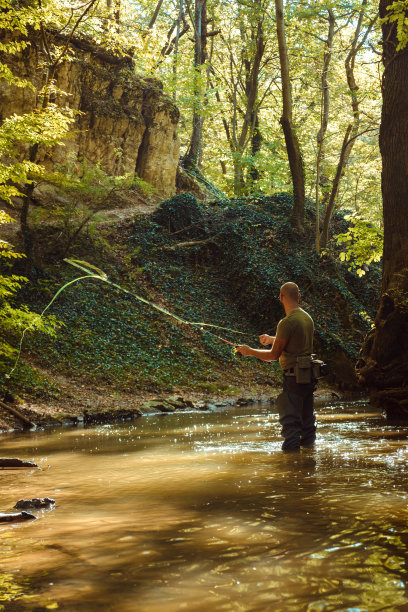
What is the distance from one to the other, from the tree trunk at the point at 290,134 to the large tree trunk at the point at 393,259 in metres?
12.3

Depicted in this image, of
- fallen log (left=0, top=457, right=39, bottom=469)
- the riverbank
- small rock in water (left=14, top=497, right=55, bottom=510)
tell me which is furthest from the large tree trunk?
small rock in water (left=14, top=497, right=55, bottom=510)

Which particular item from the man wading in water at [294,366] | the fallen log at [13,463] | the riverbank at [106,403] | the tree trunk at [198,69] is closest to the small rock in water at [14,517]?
the fallen log at [13,463]

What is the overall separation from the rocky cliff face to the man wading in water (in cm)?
1669

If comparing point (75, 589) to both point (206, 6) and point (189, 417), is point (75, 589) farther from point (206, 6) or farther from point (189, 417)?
point (206, 6)

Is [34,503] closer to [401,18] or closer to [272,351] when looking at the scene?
[272,351]

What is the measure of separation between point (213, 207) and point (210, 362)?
1112 centimetres

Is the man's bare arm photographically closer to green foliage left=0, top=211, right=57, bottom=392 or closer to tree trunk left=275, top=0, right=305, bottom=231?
green foliage left=0, top=211, right=57, bottom=392

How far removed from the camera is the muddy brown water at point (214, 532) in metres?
2.44

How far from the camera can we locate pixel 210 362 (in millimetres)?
17953

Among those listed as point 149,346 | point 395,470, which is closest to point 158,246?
point 149,346

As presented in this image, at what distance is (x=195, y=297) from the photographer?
2144 cm

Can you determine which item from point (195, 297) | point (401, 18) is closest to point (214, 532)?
point (401, 18)

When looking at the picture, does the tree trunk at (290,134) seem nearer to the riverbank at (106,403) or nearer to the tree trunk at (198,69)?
the tree trunk at (198,69)

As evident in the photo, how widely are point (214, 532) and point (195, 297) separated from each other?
1813cm
